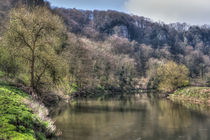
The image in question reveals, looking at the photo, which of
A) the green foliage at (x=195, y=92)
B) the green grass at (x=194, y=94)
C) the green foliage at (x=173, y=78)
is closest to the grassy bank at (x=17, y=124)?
the green grass at (x=194, y=94)

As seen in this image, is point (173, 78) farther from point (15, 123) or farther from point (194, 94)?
point (15, 123)

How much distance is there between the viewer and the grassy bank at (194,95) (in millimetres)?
49062

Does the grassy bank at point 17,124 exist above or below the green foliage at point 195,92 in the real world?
above

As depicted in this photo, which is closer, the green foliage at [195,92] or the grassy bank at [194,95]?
the grassy bank at [194,95]

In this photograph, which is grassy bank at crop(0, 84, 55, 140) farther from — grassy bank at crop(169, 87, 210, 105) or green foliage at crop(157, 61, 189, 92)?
green foliage at crop(157, 61, 189, 92)

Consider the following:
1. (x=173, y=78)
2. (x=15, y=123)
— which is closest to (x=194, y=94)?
(x=173, y=78)

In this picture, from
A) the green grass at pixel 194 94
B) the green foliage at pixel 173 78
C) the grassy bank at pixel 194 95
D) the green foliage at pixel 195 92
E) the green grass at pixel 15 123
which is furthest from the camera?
the green foliage at pixel 173 78

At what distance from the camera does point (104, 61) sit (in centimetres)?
9044

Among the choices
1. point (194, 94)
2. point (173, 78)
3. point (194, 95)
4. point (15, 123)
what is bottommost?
point (194, 95)

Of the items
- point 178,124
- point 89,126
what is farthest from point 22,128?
point 178,124

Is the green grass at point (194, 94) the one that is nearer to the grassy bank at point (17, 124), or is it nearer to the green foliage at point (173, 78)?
the green foliage at point (173, 78)

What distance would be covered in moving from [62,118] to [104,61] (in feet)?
214

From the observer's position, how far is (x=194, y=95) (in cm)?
5344

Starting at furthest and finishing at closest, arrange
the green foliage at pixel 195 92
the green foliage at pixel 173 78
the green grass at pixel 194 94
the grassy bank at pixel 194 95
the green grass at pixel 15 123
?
the green foliage at pixel 173 78, the green foliage at pixel 195 92, the green grass at pixel 194 94, the grassy bank at pixel 194 95, the green grass at pixel 15 123
